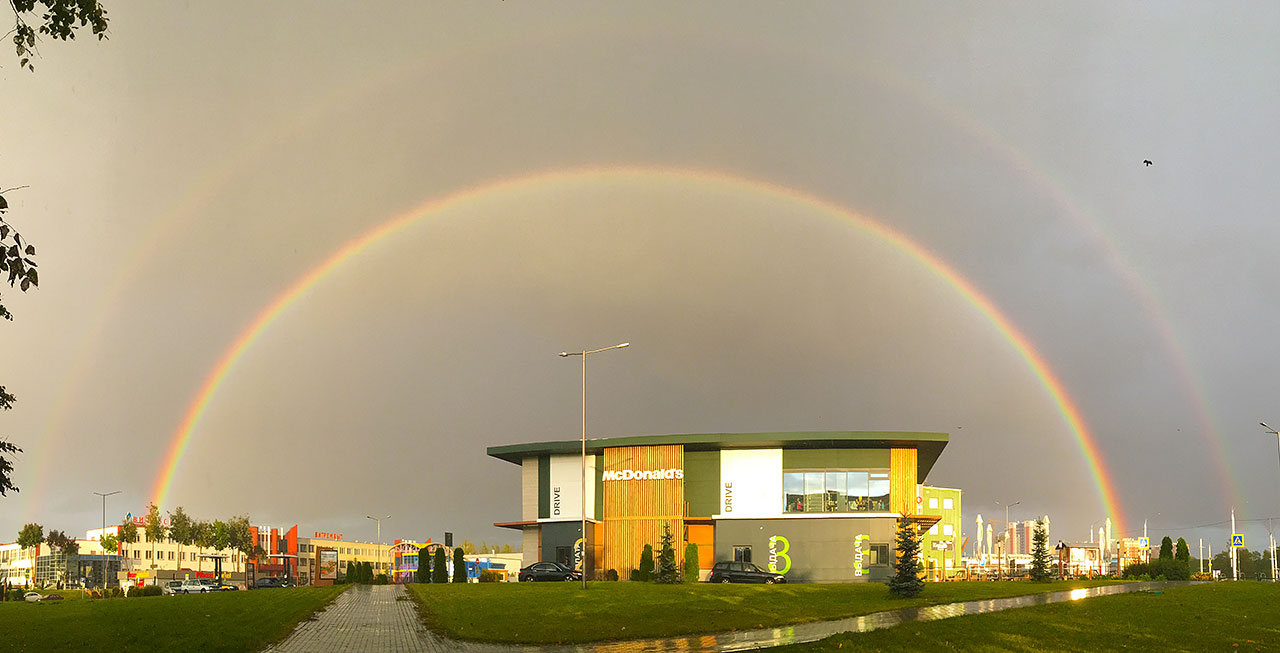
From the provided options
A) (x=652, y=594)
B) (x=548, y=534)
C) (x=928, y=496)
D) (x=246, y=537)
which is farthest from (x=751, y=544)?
(x=246, y=537)

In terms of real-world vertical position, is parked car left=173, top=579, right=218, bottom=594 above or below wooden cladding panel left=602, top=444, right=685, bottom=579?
below

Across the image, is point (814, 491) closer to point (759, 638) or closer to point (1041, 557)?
point (1041, 557)

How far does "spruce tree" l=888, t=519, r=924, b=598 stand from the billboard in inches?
2571

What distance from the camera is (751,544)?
70.7 metres

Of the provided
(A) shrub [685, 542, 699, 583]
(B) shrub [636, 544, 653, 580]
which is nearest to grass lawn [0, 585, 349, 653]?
(B) shrub [636, 544, 653, 580]

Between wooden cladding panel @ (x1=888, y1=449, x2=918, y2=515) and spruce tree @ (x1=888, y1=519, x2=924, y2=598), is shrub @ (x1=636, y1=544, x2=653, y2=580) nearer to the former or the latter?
wooden cladding panel @ (x1=888, y1=449, x2=918, y2=515)

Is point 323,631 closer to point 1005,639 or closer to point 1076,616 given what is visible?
point 1005,639

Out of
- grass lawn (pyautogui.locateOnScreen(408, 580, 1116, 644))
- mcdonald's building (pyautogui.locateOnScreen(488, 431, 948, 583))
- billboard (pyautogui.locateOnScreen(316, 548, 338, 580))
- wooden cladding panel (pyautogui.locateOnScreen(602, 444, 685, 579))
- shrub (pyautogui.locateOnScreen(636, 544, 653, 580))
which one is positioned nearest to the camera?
grass lawn (pyautogui.locateOnScreen(408, 580, 1116, 644))

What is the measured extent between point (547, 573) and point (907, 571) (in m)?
32.6

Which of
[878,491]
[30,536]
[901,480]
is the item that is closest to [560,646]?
[878,491]

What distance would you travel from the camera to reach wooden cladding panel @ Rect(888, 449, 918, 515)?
69438mm

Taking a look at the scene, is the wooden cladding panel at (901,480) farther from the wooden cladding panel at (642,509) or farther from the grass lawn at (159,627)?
the grass lawn at (159,627)

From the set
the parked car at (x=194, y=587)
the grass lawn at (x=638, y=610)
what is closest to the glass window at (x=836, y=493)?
the grass lawn at (x=638, y=610)

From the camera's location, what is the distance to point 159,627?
28.3 meters
